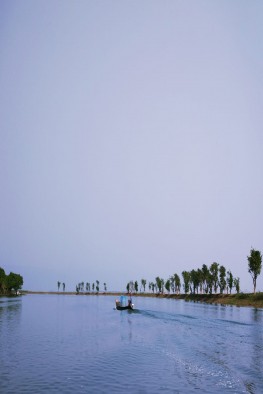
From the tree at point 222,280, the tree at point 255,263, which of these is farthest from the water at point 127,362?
the tree at point 222,280

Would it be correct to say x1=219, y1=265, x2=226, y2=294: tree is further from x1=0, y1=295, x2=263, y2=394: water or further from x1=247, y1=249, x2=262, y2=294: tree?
x1=0, y1=295, x2=263, y2=394: water

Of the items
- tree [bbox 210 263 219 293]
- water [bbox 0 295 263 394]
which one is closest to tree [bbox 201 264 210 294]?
tree [bbox 210 263 219 293]

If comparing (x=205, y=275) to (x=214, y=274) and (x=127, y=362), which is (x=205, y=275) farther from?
(x=127, y=362)

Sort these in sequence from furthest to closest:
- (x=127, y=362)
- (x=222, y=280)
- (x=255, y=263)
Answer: (x=222, y=280) < (x=255, y=263) < (x=127, y=362)

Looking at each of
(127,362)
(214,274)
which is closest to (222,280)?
(214,274)

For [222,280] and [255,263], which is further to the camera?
[222,280]

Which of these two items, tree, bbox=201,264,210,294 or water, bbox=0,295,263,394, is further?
tree, bbox=201,264,210,294

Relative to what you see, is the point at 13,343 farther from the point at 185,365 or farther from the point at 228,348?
the point at 228,348

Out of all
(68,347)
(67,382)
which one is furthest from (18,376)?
(68,347)

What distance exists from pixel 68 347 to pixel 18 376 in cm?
Result: 1357

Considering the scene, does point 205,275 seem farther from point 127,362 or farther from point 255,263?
point 127,362

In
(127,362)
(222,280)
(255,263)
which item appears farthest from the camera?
(222,280)

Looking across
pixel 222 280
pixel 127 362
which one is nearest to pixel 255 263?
pixel 222 280

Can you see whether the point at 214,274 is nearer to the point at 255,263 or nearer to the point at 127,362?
the point at 255,263
